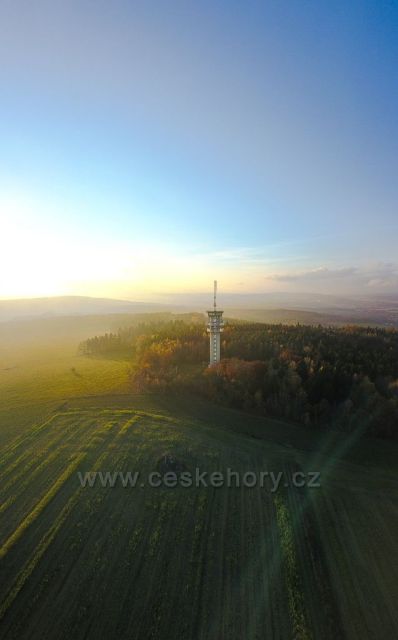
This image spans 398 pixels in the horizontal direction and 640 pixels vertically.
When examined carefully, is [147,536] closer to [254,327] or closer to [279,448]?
[279,448]

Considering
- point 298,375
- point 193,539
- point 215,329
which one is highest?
point 215,329

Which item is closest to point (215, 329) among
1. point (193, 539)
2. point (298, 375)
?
point (298, 375)

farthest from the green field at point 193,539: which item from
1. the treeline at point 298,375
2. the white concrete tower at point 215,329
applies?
the white concrete tower at point 215,329

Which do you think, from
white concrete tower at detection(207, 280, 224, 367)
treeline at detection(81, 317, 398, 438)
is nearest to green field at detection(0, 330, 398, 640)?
treeline at detection(81, 317, 398, 438)

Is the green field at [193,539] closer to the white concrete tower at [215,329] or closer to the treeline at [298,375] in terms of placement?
the treeline at [298,375]

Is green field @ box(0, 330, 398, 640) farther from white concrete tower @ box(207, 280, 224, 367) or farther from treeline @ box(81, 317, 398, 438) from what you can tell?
white concrete tower @ box(207, 280, 224, 367)

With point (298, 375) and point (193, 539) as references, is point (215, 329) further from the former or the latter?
point (193, 539)
